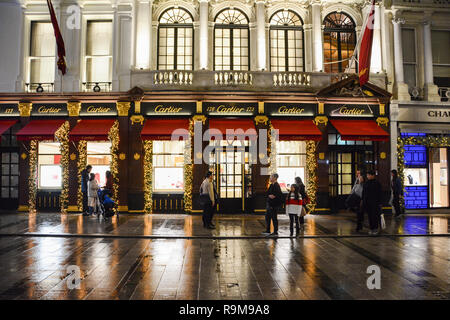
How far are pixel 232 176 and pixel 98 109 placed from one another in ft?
22.6

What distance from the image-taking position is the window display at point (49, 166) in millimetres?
15391

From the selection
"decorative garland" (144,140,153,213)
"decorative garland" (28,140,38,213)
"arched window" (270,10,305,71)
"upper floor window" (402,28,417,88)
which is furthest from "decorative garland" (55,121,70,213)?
"upper floor window" (402,28,417,88)

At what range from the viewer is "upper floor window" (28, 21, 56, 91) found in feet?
52.7

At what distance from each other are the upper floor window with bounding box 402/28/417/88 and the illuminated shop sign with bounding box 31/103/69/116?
54.8 feet

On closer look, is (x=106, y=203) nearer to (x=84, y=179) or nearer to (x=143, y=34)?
(x=84, y=179)

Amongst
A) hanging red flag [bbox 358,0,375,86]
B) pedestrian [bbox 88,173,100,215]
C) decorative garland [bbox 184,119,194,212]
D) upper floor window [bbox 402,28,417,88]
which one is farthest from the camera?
upper floor window [bbox 402,28,417,88]

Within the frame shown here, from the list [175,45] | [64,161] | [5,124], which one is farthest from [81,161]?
[175,45]

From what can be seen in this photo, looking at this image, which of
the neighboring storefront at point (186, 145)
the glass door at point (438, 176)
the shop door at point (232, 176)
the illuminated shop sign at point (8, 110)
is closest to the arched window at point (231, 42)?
the neighboring storefront at point (186, 145)

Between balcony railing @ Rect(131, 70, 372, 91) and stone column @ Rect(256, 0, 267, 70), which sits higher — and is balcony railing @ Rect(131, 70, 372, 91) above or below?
below

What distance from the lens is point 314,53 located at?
625 inches

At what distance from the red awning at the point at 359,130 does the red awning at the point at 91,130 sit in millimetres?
10254

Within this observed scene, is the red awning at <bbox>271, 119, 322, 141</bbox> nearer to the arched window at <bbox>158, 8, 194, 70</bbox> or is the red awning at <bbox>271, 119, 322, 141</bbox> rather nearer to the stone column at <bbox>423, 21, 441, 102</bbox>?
the arched window at <bbox>158, 8, 194, 70</bbox>
